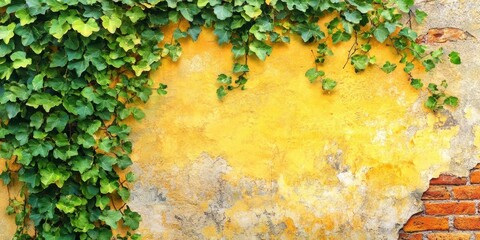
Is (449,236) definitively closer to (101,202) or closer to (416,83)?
(416,83)

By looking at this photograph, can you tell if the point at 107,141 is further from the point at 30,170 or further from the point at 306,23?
the point at 306,23

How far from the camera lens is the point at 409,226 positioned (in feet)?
10.3

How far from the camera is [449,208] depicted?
311 centimetres

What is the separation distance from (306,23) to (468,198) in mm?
1219

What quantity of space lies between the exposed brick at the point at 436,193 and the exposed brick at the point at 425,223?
0.11 m

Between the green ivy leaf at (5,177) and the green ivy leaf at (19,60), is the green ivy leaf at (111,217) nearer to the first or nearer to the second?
the green ivy leaf at (5,177)

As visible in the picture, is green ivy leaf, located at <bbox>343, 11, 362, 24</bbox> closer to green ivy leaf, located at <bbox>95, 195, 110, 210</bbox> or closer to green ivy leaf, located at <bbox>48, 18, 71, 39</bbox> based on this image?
green ivy leaf, located at <bbox>48, 18, 71, 39</bbox>

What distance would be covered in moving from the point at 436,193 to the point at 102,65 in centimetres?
181

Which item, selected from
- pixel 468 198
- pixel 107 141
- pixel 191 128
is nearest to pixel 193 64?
pixel 191 128

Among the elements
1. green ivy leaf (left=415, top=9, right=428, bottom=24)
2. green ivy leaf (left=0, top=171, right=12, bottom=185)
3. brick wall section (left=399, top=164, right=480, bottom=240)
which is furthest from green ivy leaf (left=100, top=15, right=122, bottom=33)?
brick wall section (left=399, top=164, right=480, bottom=240)

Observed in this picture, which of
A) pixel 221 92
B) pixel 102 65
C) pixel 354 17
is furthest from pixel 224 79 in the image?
pixel 354 17

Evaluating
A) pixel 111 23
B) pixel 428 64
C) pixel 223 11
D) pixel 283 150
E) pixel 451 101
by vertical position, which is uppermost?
pixel 428 64

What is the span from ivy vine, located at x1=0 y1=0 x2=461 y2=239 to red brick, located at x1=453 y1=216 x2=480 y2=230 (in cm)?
60

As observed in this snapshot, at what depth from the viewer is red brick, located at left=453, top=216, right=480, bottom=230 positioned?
10.2ft
